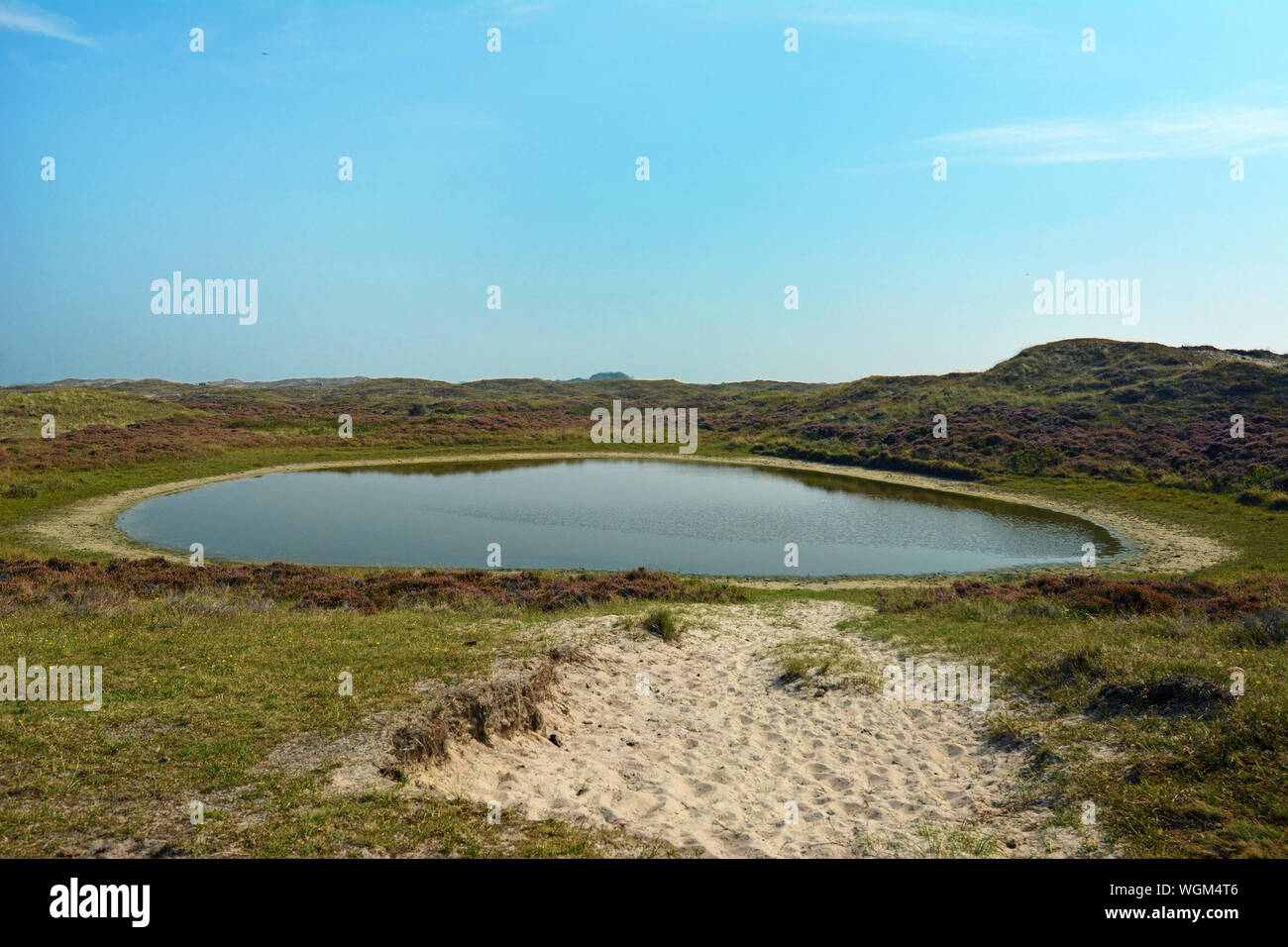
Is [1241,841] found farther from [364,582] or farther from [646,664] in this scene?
[364,582]

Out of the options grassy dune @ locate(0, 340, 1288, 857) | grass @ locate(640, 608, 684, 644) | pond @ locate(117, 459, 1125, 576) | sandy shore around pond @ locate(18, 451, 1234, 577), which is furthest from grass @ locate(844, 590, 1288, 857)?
pond @ locate(117, 459, 1125, 576)

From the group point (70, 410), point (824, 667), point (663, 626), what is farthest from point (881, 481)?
point (70, 410)

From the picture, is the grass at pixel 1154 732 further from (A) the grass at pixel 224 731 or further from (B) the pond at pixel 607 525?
(B) the pond at pixel 607 525

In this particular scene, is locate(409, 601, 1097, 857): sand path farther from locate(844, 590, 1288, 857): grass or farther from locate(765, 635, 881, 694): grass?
locate(844, 590, 1288, 857): grass

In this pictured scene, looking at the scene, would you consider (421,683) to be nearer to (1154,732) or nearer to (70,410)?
(1154,732)

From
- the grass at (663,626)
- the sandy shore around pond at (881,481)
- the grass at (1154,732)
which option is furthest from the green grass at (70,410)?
the grass at (1154,732)
